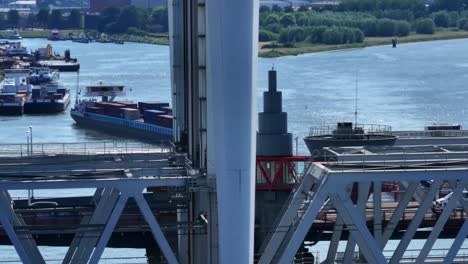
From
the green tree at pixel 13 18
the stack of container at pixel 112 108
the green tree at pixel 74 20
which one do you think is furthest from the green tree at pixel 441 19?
the stack of container at pixel 112 108


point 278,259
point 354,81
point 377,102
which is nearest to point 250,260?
point 278,259

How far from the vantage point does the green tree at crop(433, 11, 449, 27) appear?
95.0 m

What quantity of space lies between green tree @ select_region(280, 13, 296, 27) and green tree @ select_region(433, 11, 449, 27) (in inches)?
350

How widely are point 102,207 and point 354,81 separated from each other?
1710 inches

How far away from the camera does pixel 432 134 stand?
15836 mm

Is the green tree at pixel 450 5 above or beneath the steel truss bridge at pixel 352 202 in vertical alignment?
beneath

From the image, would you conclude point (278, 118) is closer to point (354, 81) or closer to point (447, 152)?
point (447, 152)

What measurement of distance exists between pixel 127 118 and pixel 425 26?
48401 mm

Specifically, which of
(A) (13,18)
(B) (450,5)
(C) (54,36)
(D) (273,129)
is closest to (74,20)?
(A) (13,18)

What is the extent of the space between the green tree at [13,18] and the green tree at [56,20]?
2.68 metres

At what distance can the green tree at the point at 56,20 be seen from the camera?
399 feet

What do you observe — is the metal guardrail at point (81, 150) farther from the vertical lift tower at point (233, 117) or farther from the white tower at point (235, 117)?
the white tower at point (235, 117)

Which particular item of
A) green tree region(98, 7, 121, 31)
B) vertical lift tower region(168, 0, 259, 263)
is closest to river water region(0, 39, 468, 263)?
vertical lift tower region(168, 0, 259, 263)

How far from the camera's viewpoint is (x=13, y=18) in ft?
401
